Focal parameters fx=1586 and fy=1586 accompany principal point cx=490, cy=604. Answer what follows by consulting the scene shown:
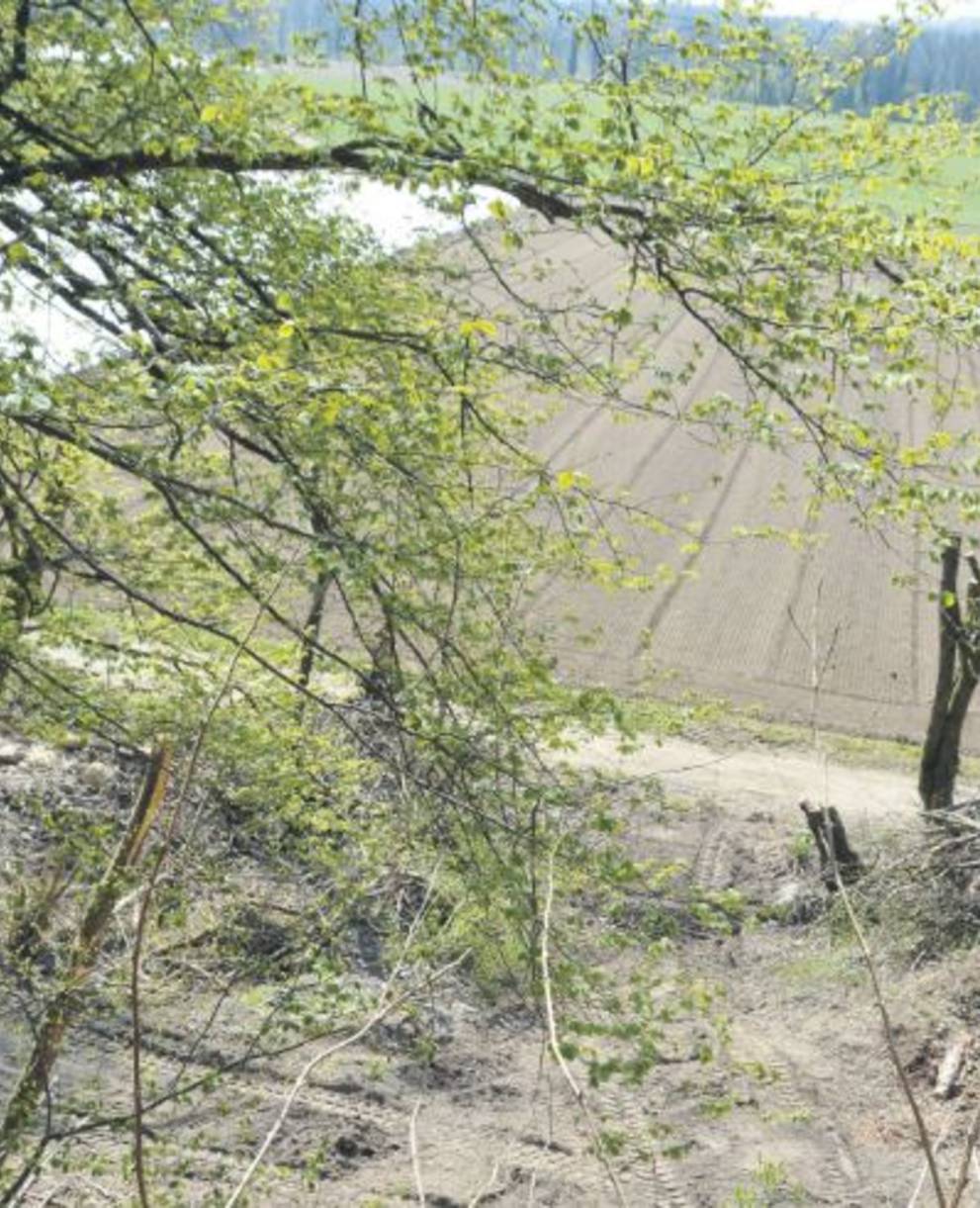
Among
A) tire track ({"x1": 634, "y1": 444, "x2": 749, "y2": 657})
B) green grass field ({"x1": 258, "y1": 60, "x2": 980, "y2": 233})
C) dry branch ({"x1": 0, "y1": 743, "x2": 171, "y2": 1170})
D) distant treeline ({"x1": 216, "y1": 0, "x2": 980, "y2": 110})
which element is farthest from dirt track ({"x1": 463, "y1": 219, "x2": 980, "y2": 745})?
dry branch ({"x1": 0, "y1": 743, "x2": 171, "y2": 1170})

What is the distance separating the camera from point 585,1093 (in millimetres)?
10531

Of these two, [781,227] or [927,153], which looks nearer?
[781,227]

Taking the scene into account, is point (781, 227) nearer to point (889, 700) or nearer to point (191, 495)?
point (191, 495)

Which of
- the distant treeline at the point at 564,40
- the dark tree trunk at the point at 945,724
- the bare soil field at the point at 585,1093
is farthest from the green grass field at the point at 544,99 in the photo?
the dark tree trunk at the point at 945,724

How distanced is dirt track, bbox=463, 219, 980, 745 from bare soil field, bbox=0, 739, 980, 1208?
17.1ft

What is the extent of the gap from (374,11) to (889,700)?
1455cm

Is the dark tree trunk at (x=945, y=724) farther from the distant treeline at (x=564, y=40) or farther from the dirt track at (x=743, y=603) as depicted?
the distant treeline at (x=564, y=40)

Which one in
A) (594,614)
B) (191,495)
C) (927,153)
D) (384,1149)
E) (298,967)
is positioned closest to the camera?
(191,495)

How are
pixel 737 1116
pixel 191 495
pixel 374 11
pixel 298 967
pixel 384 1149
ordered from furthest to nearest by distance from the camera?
pixel 737 1116 → pixel 384 1149 → pixel 374 11 → pixel 298 967 → pixel 191 495

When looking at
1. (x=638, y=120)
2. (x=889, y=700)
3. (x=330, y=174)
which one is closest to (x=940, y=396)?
(x=638, y=120)

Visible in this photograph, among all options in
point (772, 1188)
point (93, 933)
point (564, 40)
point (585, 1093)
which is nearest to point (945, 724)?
point (585, 1093)

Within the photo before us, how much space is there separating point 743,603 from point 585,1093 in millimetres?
Result: 13548

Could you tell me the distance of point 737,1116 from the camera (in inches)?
426

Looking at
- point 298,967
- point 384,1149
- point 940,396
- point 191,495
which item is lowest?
point 384,1149
